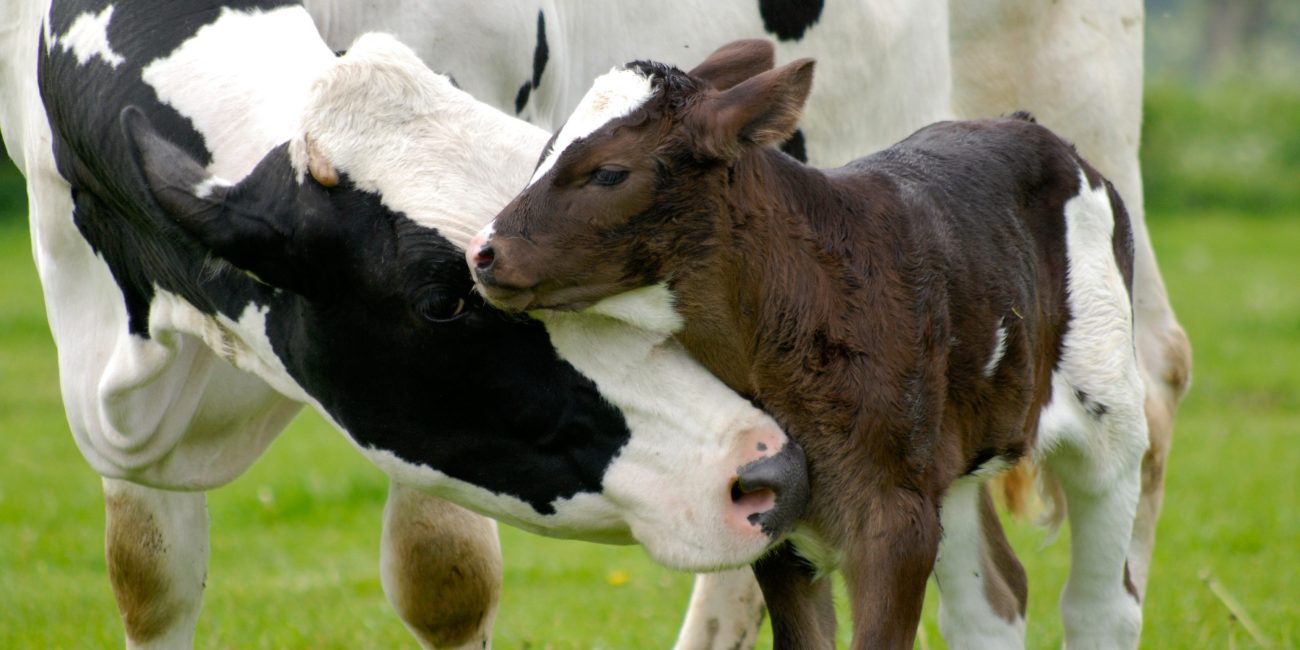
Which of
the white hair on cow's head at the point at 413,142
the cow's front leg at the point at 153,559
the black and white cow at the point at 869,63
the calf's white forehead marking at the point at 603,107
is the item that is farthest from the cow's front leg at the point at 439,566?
the calf's white forehead marking at the point at 603,107

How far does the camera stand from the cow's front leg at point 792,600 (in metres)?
3.36

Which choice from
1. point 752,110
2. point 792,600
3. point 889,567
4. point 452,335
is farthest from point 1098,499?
point 452,335

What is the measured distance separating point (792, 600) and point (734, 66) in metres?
1.03

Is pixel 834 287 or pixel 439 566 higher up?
pixel 834 287

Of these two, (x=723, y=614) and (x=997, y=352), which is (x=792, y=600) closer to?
(x=997, y=352)

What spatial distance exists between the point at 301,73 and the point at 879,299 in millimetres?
1213

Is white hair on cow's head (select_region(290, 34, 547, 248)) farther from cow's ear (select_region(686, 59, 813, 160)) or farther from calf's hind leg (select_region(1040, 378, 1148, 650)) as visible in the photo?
calf's hind leg (select_region(1040, 378, 1148, 650))

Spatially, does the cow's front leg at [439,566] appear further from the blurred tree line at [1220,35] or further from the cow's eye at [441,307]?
the blurred tree line at [1220,35]

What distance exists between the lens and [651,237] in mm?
2863

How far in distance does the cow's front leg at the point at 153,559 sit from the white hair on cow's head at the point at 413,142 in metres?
1.79

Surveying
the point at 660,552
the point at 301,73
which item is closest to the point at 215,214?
the point at 301,73

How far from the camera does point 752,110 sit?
2.87 m

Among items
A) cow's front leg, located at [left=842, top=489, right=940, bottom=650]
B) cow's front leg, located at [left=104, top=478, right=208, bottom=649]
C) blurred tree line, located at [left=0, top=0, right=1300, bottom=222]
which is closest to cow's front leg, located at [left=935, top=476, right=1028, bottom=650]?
cow's front leg, located at [left=842, top=489, right=940, bottom=650]

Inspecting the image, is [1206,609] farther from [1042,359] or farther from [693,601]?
[1042,359]
